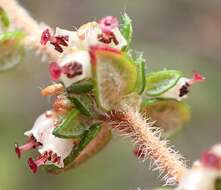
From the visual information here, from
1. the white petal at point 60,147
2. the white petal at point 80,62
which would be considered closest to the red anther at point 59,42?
the white petal at point 80,62

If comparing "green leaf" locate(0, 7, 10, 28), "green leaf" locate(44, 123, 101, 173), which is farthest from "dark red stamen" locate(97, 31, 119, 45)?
"green leaf" locate(0, 7, 10, 28)

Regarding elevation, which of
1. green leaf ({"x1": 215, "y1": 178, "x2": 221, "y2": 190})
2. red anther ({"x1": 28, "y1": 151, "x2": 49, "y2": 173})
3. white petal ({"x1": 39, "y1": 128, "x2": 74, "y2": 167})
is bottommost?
green leaf ({"x1": 215, "y1": 178, "x2": 221, "y2": 190})

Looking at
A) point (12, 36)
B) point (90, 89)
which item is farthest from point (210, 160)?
point (12, 36)

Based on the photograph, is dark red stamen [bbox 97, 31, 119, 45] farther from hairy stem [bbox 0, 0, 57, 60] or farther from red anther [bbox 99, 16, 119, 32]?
hairy stem [bbox 0, 0, 57, 60]

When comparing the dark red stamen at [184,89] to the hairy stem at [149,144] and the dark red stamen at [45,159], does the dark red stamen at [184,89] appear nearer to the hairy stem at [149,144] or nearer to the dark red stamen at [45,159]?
the hairy stem at [149,144]

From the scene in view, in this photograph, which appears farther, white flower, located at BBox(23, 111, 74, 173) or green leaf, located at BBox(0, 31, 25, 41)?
green leaf, located at BBox(0, 31, 25, 41)

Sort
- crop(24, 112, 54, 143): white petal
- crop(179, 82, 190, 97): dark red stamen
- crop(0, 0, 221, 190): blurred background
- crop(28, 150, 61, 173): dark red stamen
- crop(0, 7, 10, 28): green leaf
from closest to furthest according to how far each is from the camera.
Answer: crop(28, 150, 61, 173): dark red stamen → crop(24, 112, 54, 143): white petal → crop(179, 82, 190, 97): dark red stamen → crop(0, 7, 10, 28): green leaf → crop(0, 0, 221, 190): blurred background

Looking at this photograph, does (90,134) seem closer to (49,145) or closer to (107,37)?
(49,145)

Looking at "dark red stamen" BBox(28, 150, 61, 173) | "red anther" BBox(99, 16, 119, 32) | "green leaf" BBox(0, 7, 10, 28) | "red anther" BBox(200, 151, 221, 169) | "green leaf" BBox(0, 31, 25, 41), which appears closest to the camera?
"red anther" BBox(200, 151, 221, 169)
